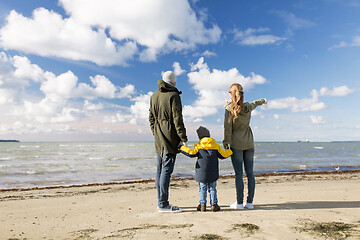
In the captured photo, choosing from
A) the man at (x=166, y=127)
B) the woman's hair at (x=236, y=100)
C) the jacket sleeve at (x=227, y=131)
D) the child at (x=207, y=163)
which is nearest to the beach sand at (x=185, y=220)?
the child at (x=207, y=163)

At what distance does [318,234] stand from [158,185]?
2571mm

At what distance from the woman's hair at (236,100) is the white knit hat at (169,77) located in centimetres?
110

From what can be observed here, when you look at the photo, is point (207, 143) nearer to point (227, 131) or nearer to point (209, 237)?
Result: point (227, 131)

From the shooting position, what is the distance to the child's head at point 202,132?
4355 mm

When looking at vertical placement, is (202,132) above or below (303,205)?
above

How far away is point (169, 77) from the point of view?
14.4ft

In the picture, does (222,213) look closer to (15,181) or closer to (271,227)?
(271,227)

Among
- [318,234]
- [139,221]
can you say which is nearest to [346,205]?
[318,234]

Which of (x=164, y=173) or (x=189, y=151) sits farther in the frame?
(x=164, y=173)

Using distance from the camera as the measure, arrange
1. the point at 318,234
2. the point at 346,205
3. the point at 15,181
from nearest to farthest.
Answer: the point at 318,234 < the point at 346,205 < the point at 15,181

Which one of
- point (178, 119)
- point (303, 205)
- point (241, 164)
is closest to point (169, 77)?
point (178, 119)

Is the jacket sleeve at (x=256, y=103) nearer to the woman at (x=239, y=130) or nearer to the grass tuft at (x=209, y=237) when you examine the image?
the woman at (x=239, y=130)

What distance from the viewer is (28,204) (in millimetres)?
5605

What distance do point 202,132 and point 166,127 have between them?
0.66m
